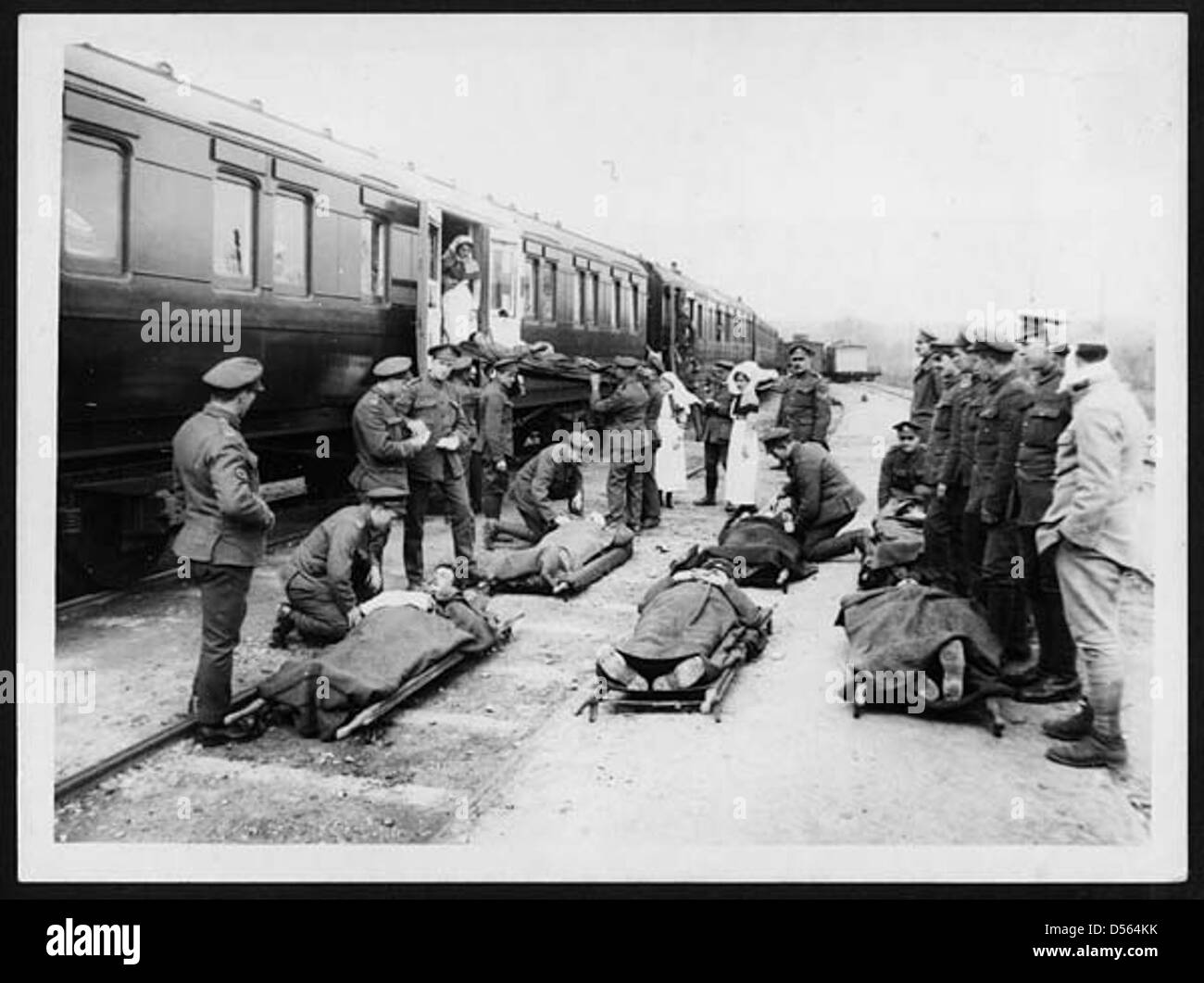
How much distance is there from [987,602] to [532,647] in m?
2.21

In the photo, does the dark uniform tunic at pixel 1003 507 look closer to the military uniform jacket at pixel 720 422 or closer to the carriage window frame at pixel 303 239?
the carriage window frame at pixel 303 239

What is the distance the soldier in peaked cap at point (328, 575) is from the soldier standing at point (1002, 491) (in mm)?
2756

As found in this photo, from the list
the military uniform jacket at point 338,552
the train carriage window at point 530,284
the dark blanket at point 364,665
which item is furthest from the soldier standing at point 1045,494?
the train carriage window at point 530,284

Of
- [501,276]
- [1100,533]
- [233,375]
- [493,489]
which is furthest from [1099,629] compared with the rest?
[501,276]

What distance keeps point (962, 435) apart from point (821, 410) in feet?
9.11

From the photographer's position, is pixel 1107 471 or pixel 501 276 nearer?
pixel 1107 471

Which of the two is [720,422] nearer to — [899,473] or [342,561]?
[899,473]

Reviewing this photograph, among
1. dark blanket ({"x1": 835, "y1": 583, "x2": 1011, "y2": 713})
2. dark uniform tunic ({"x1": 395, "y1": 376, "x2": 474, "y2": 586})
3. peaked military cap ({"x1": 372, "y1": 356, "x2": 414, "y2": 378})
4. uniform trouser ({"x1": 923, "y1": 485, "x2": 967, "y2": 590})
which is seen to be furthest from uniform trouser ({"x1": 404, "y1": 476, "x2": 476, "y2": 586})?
uniform trouser ({"x1": 923, "y1": 485, "x2": 967, "y2": 590})

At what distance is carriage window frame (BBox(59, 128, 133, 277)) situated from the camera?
4816 millimetres

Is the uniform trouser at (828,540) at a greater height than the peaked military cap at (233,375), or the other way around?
the peaked military cap at (233,375)

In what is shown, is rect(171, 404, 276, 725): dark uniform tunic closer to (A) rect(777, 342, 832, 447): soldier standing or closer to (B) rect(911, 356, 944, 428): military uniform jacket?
(B) rect(911, 356, 944, 428): military uniform jacket

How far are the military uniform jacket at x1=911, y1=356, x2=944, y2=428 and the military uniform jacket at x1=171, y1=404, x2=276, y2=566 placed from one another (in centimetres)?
462

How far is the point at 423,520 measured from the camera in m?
6.95

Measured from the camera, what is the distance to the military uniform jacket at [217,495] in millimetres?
4426
